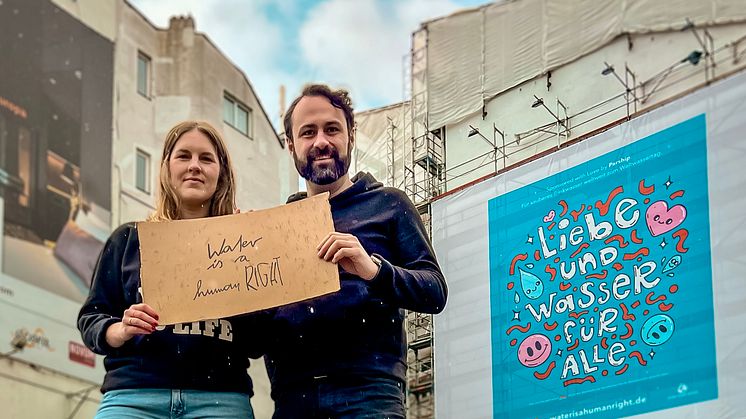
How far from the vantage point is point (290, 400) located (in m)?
2.58

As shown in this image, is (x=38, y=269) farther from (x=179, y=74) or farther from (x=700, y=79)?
(x=700, y=79)

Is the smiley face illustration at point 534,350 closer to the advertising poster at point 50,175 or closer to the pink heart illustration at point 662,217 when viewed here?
the pink heart illustration at point 662,217

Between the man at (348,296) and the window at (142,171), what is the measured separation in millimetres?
10547

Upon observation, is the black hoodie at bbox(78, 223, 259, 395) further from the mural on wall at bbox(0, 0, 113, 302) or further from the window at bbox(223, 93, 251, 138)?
the mural on wall at bbox(0, 0, 113, 302)

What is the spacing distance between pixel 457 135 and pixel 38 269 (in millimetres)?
6943

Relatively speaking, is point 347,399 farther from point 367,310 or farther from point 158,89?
point 158,89

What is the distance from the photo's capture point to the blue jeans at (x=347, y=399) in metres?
2.51

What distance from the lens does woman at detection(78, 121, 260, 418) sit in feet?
Result: 8.48

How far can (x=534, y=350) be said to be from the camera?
221 inches

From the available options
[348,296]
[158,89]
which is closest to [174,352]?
[348,296]

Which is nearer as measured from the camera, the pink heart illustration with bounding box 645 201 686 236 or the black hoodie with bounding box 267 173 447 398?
the black hoodie with bounding box 267 173 447 398

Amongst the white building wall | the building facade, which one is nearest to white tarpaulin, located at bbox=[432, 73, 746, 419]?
the white building wall

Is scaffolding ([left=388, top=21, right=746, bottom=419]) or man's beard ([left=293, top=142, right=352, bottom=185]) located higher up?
scaffolding ([left=388, top=21, right=746, bottom=419])

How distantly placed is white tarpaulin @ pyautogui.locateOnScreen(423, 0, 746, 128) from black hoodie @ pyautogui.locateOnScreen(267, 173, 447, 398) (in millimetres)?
2914
